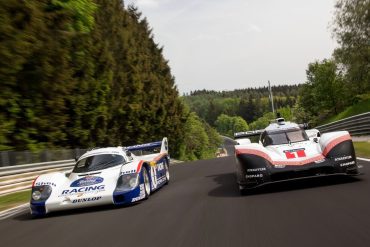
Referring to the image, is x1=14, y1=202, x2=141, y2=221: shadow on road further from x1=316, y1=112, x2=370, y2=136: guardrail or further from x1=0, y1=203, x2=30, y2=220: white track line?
x1=316, y1=112, x2=370, y2=136: guardrail

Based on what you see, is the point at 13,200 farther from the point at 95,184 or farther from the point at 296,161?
the point at 296,161

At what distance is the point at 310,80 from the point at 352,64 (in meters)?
45.0

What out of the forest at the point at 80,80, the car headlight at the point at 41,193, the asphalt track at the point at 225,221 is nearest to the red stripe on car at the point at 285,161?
the asphalt track at the point at 225,221

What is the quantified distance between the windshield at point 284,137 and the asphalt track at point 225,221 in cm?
84

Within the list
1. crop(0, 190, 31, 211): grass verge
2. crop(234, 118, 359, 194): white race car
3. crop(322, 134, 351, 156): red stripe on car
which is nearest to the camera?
crop(234, 118, 359, 194): white race car

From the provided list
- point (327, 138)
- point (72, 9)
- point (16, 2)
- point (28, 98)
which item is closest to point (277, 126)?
point (327, 138)

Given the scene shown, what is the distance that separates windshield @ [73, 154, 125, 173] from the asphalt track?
3.53 feet

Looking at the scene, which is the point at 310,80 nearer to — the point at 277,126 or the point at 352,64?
the point at 352,64

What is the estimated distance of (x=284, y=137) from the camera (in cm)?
1000

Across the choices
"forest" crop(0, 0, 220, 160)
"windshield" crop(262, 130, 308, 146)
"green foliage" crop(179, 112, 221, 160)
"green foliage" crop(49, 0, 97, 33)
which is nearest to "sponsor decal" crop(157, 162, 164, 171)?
"windshield" crop(262, 130, 308, 146)

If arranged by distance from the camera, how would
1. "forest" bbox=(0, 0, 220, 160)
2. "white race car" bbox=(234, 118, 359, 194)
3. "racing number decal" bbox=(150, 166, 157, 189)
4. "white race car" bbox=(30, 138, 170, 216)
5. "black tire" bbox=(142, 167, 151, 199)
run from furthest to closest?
"forest" bbox=(0, 0, 220, 160)
"racing number decal" bbox=(150, 166, 157, 189)
"black tire" bbox=(142, 167, 151, 199)
"white race car" bbox=(30, 138, 170, 216)
"white race car" bbox=(234, 118, 359, 194)

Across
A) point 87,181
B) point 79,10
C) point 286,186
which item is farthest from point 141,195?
point 79,10

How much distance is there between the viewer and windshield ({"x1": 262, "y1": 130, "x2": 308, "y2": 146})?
991 centimetres

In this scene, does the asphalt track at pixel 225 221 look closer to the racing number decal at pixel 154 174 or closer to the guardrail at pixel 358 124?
the racing number decal at pixel 154 174
